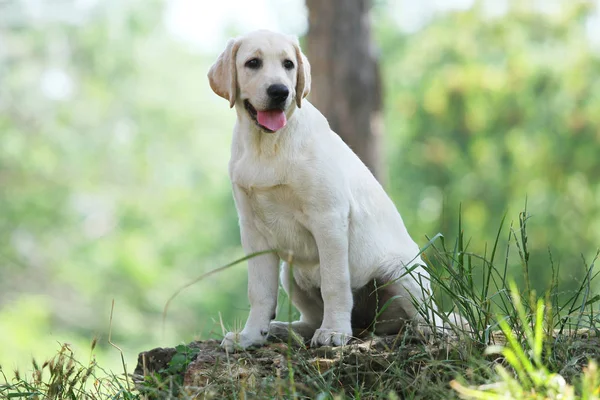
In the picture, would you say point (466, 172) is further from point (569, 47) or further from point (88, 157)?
point (88, 157)

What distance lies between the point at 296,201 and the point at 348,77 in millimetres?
4405

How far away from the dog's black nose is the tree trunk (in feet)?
13.9

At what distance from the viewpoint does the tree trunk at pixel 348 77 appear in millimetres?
8414

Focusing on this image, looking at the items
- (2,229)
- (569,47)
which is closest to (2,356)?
(2,229)

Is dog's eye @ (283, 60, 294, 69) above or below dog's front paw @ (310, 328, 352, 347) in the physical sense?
above

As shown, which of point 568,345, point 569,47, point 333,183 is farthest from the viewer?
point 569,47

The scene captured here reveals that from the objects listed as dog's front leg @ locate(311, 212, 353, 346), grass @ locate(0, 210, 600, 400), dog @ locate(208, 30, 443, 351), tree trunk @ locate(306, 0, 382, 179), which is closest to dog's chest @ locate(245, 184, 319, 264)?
dog @ locate(208, 30, 443, 351)

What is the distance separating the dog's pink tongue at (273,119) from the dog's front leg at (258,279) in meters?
0.43

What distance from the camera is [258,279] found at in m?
4.46

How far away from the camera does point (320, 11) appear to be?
8.76m

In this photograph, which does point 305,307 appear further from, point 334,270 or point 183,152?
point 183,152

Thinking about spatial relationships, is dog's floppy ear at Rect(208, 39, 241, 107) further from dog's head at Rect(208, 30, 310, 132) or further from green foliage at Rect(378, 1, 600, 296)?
green foliage at Rect(378, 1, 600, 296)

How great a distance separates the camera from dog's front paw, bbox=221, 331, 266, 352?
13.9ft

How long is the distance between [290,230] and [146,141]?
18.6m
